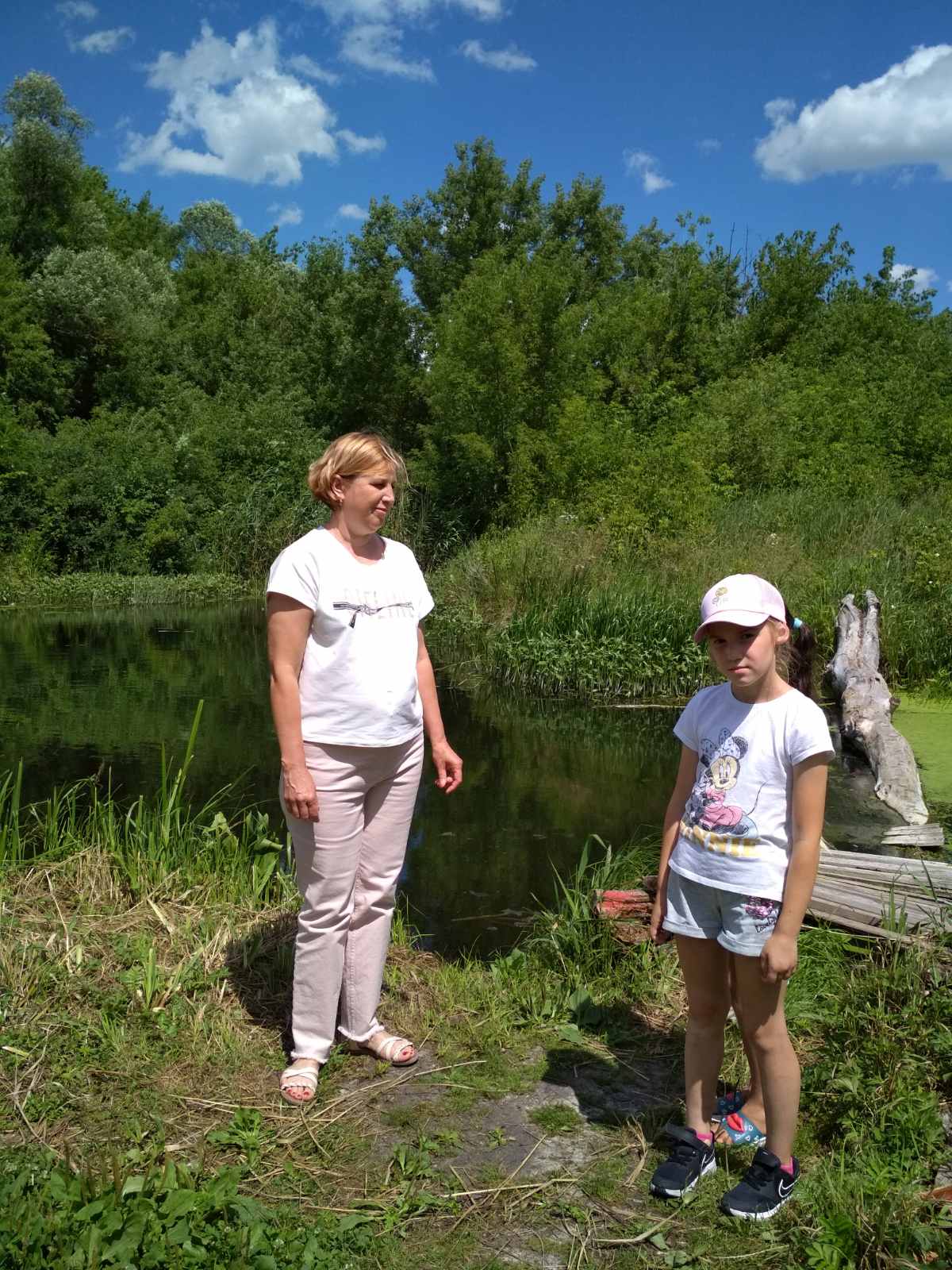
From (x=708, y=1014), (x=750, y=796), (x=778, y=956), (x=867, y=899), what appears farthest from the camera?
(x=867, y=899)

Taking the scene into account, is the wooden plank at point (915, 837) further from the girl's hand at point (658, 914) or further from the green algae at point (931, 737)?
the girl's hand at point (658, 914)

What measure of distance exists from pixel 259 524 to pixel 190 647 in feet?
29.3

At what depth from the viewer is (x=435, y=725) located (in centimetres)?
312

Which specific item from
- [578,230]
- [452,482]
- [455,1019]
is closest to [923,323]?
[578,230]

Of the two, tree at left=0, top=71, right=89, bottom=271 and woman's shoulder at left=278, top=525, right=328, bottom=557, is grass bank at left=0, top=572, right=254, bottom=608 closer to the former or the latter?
tree at left=0, top=71, right=89, bottom=271

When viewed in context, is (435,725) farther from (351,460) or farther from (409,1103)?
(409,1103)

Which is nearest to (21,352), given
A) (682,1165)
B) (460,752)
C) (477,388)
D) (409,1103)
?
(477,388)

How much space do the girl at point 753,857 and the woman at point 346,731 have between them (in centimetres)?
79

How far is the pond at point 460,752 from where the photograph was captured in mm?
6047

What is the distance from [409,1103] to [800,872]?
1.27m

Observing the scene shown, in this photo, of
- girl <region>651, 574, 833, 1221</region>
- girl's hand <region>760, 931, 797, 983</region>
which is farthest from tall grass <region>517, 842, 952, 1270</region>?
girl's hand <region>760, 931, 797, 983</region>

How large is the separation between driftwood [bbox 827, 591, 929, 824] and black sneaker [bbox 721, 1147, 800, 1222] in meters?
4.62

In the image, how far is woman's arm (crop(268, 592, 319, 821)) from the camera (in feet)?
9.02

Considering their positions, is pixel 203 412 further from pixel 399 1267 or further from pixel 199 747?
pixel 399 1267
